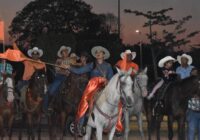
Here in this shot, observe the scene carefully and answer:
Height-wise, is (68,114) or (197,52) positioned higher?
(197,52)

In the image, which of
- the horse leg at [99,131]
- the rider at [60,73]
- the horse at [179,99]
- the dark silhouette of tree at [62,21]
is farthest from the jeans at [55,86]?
the dark silhouette of tree at [62,21]

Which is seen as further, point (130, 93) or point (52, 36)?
point (52, 36)

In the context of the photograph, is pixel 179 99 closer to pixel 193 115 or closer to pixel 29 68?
pixel 193 115

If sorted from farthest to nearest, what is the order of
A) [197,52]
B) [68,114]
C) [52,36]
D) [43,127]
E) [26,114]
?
[197,52], [52,36], [43,127], [26,114], [68,114]

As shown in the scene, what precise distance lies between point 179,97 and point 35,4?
189 ft

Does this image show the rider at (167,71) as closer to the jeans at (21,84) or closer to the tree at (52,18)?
the jeans at (21,84)

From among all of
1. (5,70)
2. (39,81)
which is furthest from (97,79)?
(5,70)

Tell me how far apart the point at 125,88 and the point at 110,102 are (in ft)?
2.39

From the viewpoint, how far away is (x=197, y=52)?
67812 mm

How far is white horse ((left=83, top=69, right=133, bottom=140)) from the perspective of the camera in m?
11.9

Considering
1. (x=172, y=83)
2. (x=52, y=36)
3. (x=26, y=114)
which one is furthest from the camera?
(x=52, y=36)

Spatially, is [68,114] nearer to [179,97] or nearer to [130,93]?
[179,97]

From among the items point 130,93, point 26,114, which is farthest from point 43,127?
point 130,93

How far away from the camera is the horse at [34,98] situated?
57.1ft
